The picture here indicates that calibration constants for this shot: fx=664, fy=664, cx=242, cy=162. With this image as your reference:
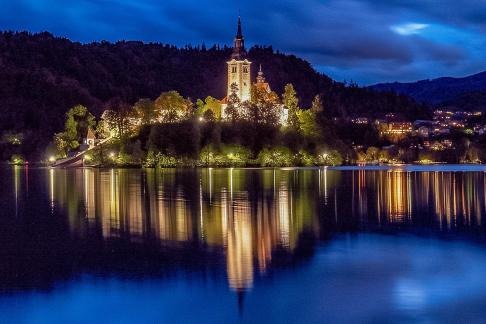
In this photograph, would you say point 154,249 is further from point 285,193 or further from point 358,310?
point 285,193

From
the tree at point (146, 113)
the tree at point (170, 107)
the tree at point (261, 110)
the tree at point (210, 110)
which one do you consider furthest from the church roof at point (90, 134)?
the tree at point (261, 110)

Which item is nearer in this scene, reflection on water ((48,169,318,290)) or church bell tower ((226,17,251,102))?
reflection on water ((48,169,318,290))

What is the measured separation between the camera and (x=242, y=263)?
21.7 m

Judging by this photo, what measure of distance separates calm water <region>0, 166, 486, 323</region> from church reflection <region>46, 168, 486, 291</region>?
0.38ft

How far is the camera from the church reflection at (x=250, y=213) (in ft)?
84.6

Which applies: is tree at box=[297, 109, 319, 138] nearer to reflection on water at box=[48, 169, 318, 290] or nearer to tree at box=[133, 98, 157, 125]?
tree at box=[133, 98, 157, 125]

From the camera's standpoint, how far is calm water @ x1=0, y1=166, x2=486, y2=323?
16.5m

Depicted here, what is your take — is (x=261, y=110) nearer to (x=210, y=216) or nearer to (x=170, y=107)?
(x=170, y=107)

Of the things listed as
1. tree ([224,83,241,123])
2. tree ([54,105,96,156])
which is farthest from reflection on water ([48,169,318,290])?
tree ([54,105,96,156])

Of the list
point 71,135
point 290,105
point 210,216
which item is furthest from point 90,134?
point 210,216

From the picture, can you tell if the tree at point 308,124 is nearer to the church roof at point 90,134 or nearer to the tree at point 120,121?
the tree at point 120,121

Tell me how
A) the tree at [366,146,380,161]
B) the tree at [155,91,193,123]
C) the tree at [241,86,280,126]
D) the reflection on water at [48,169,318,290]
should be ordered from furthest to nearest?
the tree at [366,146,380,161]
the tree at [155,91,193,123]
the tree at [241,86,280,126]
the reflection on water at [48,169,318,290]

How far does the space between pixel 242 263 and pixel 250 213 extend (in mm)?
14827

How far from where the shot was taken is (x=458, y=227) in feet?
103
